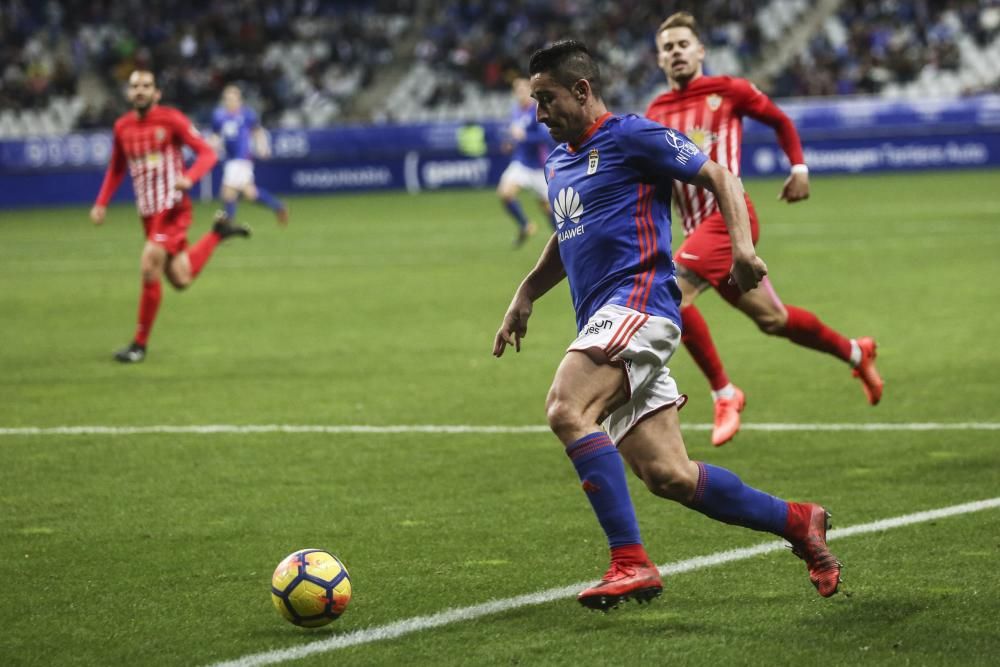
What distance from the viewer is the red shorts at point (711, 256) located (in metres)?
8.18

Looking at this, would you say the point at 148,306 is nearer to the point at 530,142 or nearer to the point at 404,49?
the point at 530,142

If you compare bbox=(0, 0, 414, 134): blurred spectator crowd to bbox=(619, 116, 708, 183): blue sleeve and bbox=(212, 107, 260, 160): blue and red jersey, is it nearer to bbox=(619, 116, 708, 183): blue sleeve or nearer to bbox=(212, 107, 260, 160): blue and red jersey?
bbox=(212, 107, 260, 160): blue and red jersey

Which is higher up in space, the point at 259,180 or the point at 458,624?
the point at 458,624

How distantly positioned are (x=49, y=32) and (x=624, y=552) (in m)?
42.8

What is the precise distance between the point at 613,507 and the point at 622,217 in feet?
3.18

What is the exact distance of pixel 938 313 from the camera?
43.9ft

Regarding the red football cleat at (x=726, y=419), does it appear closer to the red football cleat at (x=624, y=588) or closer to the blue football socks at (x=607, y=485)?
the blue football socks at (x=607, y=485)

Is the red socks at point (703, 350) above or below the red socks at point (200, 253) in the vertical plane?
above

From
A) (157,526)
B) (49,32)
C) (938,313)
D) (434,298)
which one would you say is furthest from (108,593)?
(49,32)

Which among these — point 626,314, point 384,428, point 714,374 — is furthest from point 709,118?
point 626,314

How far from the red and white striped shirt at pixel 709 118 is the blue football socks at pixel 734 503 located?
3.58 meters

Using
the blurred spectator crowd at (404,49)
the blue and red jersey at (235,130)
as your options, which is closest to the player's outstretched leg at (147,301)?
the blue and red jersey at (235,130)

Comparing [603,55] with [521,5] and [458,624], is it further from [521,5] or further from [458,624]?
[458,624]

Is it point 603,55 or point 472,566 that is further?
point 603,55
